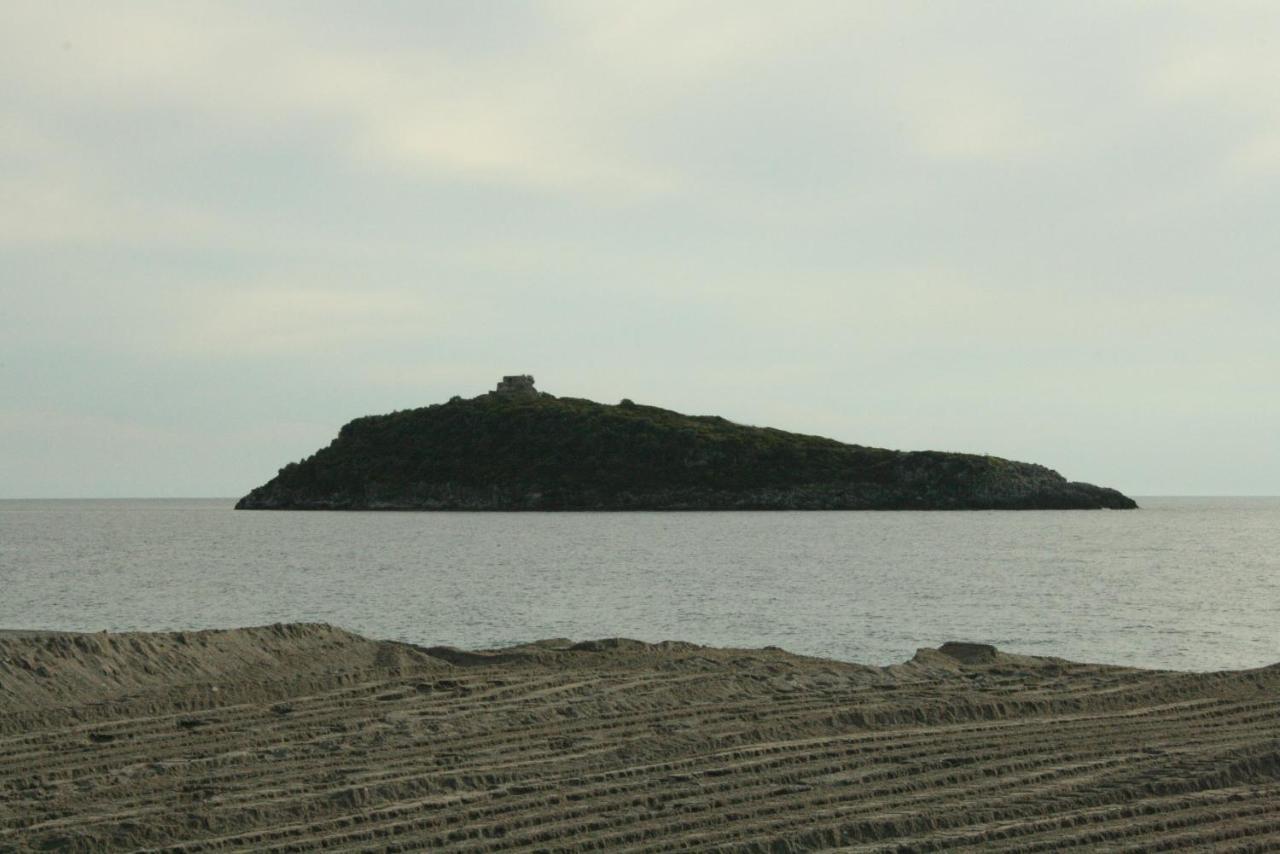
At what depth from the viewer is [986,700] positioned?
43.4 ft

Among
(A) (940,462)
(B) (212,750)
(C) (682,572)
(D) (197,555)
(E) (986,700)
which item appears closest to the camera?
(B) (212,750)

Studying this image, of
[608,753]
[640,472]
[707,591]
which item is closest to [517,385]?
[640,472]

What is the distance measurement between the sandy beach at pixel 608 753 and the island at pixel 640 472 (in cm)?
11740

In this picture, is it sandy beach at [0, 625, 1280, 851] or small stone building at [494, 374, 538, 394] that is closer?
sandy beach at [0, 625, 1280, 851]

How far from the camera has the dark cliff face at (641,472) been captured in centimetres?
13438

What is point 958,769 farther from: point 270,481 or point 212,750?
point 270,481

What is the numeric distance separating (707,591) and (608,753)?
88.1 feet

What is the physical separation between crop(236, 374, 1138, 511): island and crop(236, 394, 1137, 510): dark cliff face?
0.35ft

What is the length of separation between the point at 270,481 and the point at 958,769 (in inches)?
6175

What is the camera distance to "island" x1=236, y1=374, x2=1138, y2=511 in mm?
134375

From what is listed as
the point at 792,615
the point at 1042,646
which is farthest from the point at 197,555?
the point at 1042,646

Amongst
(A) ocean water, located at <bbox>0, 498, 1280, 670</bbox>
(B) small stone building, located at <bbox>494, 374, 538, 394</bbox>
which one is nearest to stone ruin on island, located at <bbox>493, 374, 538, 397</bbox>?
(B) small stone building, located at <bbox>494, 374, 538, 394</bbox>

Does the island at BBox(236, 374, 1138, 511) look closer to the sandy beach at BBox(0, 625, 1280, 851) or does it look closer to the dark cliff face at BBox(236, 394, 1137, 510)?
the dark cliff face at BBox(236, 394, 1137, 510)

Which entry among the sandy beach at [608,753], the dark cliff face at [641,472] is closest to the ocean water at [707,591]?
the sandy beach at [608,753]
